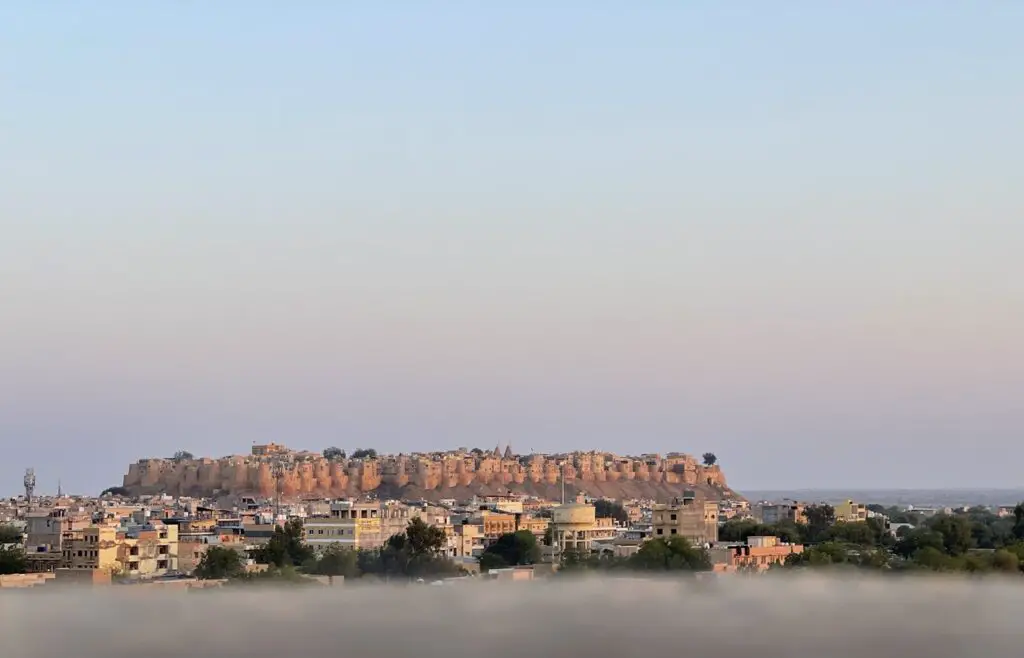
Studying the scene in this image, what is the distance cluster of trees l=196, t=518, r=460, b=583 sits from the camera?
17.7 m

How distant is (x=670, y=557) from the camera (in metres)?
18.6

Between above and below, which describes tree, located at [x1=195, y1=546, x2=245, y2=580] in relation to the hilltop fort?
below

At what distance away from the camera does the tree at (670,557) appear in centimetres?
1755

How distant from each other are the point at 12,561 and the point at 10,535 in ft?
21.7

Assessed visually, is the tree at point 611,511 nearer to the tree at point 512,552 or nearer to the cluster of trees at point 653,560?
the tree at point 512,552

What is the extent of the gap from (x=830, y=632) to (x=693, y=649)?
1011mm

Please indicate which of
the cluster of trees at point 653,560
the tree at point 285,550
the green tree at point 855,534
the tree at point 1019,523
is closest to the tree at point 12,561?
the tree at point 285,550

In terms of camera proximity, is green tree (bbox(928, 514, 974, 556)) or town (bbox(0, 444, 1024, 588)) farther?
green tree (bbox(928, 514, 974, 556))

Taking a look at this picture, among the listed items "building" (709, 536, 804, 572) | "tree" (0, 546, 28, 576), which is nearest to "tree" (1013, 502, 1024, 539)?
"building" (709, 536, 804, 572)

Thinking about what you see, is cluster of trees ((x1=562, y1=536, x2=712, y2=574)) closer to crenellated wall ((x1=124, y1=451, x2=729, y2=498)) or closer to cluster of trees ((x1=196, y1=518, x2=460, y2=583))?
cluster of trees ((x1=196, y1=518, x2=460, y2=583))

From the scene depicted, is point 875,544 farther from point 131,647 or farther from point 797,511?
point 131,647

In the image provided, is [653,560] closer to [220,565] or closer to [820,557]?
[820,557]

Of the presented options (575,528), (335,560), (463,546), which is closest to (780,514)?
(575,528)

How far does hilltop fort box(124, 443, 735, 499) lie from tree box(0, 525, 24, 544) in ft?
113
